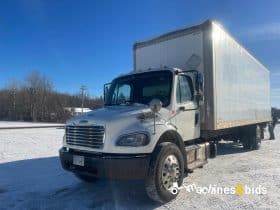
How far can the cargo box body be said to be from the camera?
7.62 meters

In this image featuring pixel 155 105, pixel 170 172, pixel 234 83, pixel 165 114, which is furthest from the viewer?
pixel 234 83

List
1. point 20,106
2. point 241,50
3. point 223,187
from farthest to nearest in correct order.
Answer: point 20,106, point 241,50, point 223,187

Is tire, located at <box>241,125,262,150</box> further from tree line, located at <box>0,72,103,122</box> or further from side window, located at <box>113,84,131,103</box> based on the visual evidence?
tree line, located at <box>0,72,103,122</box>

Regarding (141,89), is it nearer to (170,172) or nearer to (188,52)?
(188,52)

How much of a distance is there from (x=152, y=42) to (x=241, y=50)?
3.55 metres

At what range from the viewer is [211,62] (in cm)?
762

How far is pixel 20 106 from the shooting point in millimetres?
60844

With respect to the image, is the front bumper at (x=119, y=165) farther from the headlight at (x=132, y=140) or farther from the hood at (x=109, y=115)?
the hood at (x=109, y=115)

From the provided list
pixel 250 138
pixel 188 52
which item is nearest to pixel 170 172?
pixel 188 52

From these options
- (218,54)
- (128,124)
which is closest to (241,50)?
(218,54)

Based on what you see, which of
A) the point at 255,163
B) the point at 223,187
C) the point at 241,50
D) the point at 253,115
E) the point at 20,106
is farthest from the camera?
the point at 20,106

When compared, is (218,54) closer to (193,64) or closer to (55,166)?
(193,64)

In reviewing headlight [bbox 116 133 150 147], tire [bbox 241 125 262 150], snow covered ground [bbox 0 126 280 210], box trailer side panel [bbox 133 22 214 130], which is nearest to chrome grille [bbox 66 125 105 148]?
headlight [bbox 116 133 150 147]

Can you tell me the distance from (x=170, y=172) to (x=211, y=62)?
10.7 feet
